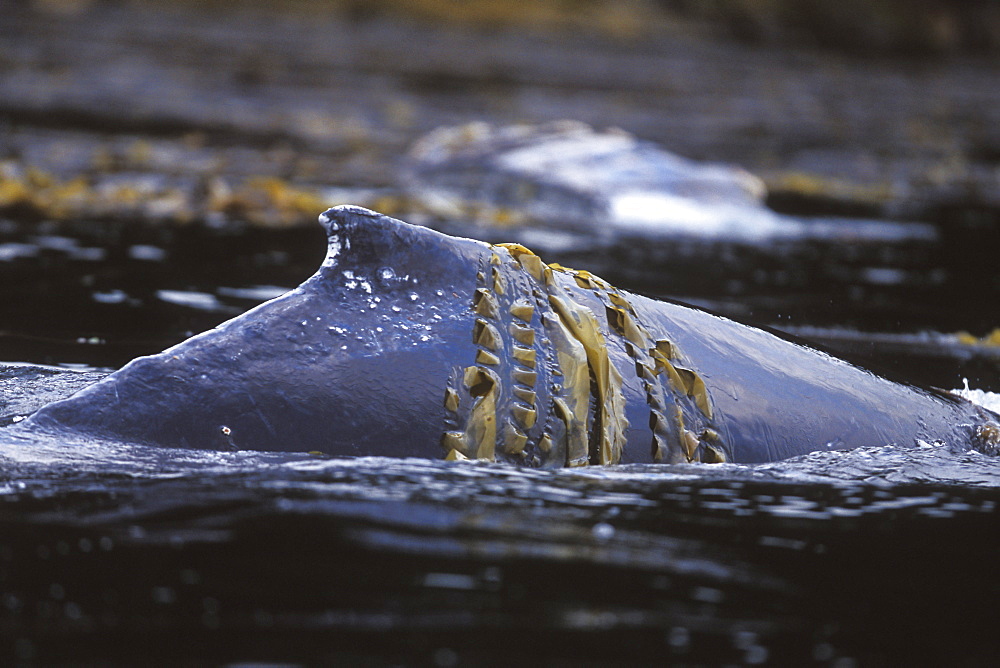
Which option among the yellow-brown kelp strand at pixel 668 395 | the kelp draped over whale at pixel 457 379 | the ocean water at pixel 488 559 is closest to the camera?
the ocean water at pixel 488 559

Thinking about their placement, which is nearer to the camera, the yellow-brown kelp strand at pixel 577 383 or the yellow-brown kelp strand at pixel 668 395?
the yellow-brown kelp strand at pixel 577 383

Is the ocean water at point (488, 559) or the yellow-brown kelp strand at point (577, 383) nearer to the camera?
the ocean water at point (488, 559)

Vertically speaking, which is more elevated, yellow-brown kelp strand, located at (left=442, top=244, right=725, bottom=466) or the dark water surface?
yellow-brown kelp strand, located at (left=442, top=244, right=725, bottom=466)

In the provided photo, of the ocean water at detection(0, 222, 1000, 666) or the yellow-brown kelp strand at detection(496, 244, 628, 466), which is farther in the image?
the yellow-brown kelp strand at detection(496, 244, 628, 466)

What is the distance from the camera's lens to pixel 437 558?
2.53 meters

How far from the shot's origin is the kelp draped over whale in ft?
10.3

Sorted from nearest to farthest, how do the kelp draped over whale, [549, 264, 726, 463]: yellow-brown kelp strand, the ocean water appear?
1. the ocean water
2. the kelp draped over whale
3. [549, 264, 726, 463]: yellow-brown kelp strand

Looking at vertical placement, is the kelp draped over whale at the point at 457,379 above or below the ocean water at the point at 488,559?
above

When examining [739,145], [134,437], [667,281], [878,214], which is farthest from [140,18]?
[134,437]

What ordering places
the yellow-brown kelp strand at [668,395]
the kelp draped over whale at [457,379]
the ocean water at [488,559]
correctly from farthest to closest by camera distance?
the yellow-brown kelp strand at [668,395], the kelp draped over whale at [457,379], the ocean water at [488,559]

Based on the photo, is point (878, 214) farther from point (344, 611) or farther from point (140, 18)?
point (140, 18)

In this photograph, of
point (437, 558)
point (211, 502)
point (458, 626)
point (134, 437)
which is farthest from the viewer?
point (134, 437)

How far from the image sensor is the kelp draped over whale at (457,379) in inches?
124

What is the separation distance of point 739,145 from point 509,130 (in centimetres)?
423
